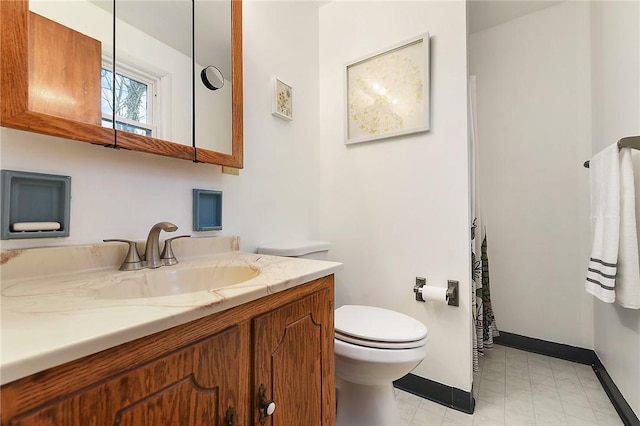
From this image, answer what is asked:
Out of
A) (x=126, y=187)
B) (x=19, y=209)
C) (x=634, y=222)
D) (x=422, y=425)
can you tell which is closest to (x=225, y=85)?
(x=126, y=187)

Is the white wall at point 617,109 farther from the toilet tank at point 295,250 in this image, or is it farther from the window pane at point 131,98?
the window pane at point 131,98

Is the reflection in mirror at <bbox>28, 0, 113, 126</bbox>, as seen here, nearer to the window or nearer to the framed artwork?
the window

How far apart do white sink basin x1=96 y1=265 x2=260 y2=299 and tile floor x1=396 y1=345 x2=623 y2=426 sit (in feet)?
3.57

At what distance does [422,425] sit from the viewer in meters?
1.27

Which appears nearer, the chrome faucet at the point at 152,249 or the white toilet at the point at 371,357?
the chrome faucet at the point at 152,249

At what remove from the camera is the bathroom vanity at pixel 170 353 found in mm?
337

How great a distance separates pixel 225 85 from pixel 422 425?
1722 millimetres

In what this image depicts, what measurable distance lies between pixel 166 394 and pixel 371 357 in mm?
754

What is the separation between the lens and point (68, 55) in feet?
2.44

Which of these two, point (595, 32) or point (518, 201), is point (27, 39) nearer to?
point (518, 201)

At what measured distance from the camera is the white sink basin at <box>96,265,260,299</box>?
28.2 inches

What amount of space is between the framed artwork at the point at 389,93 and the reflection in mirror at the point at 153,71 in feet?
3.21

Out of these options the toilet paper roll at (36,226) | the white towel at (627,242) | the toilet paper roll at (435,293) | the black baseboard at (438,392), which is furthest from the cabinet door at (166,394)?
the white towel at (627,242)

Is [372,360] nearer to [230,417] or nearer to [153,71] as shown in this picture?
[230,417]
